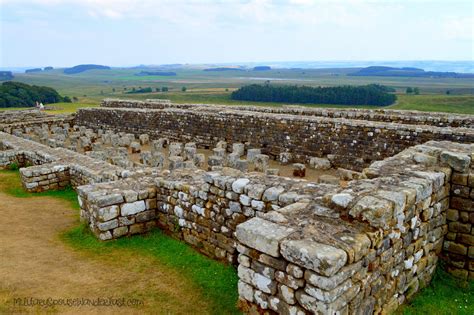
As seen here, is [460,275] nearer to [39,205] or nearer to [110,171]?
[110,171]

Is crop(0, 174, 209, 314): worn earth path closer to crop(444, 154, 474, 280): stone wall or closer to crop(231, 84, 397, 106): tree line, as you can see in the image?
crop(444, 154, 474, 280): stone wall

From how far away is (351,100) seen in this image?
6831 cm

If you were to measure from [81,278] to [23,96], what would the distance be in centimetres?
5755

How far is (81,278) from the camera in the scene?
238 inches

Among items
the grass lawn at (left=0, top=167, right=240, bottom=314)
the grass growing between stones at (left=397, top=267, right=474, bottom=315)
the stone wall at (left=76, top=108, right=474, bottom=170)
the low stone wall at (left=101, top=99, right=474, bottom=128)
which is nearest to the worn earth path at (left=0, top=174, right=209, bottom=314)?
the grass lawn at (left=0, top=167, right=240, bottom=314)

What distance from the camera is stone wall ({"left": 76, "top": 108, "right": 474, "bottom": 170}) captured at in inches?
501

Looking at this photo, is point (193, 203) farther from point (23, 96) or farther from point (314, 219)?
point (23, 96)

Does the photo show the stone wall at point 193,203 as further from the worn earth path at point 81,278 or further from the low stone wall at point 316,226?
the worn earth path at point 81,278

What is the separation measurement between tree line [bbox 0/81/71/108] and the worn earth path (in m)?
52.0

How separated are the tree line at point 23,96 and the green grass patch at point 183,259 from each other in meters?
52.6

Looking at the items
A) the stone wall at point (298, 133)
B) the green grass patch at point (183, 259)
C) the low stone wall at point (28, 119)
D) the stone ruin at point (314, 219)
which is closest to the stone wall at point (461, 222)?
the stone ruin at point (314, 219)

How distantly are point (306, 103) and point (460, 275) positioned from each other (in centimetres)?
6954

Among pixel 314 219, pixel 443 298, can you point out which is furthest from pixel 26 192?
pixel 443 298

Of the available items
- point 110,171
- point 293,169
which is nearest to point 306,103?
point 293,169
